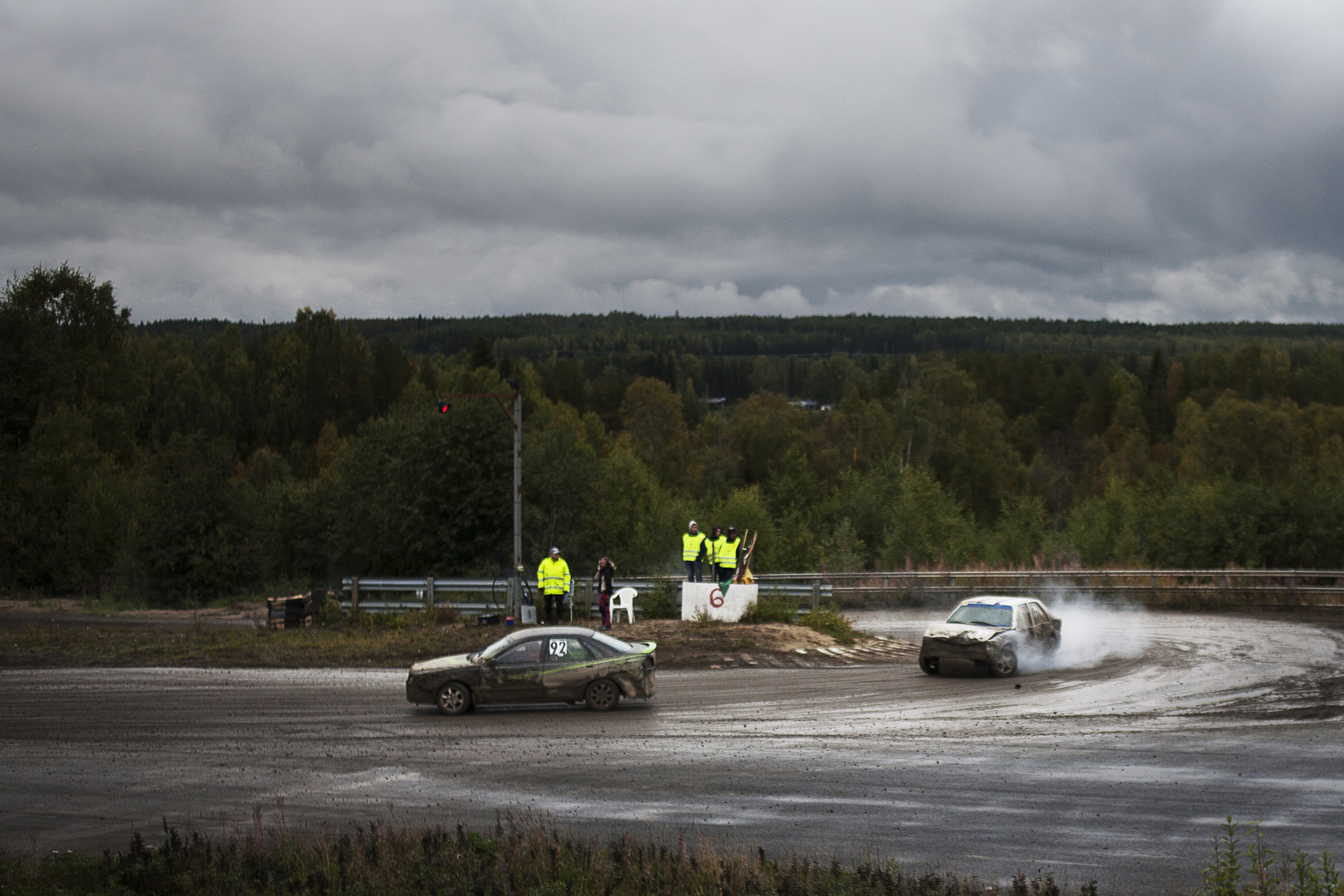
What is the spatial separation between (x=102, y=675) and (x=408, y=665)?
5.93 m

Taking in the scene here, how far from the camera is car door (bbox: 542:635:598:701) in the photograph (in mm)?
18969

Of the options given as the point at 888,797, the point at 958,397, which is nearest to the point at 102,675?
the point at 888,797

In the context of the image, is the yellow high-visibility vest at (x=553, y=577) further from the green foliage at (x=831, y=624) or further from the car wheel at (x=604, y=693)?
the car wheel at (x=604, y=693)

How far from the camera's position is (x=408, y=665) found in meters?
25.5

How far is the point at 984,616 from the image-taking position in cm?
2403

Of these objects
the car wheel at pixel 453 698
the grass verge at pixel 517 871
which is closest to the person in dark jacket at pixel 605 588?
the car wheel at pixel 453 698

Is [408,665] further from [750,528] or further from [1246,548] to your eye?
[750,528]

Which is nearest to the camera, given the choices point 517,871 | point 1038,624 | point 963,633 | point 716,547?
point 517,871

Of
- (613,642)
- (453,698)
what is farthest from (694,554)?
(453,698)

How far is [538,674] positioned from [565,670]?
431 millimetres

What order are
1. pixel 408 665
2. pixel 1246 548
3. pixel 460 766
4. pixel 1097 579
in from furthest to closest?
pixel 1246 548, pixel 1097 579, pixel 408 665, pixel 460 766

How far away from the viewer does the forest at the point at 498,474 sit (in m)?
52.5

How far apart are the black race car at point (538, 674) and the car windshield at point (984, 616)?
7.71 m

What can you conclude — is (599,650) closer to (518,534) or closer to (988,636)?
(988,636)
